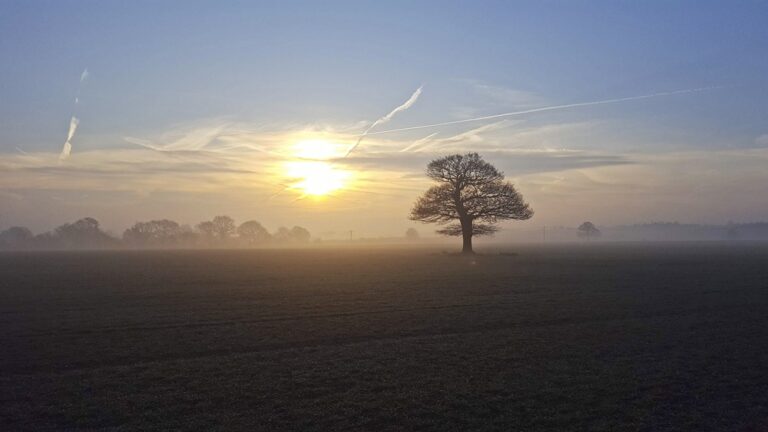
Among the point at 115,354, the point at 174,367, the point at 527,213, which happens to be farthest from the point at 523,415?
the point at 527,213

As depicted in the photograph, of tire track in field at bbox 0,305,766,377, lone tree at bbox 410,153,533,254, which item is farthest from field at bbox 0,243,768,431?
lone tree at bbox 410,153,533,254

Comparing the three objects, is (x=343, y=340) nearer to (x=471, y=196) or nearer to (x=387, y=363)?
(x=387, y=363)

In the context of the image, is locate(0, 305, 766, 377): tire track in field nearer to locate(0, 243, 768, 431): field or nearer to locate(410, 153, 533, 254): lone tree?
locate(0, 243, 768, 431): field

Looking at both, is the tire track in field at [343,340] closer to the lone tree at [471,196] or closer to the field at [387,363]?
the field at [387,363]

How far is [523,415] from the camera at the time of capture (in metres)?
8.93

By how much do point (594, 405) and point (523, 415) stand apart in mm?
1389

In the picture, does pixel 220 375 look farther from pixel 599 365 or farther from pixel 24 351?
pixel 599 365

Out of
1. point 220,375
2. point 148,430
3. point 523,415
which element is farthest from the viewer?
point 220,375

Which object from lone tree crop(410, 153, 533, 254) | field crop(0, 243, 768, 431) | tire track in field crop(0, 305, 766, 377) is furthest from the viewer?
lone tree crop(410, 153, 533, 254)

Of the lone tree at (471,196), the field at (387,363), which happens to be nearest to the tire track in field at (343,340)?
the field at (387,363)

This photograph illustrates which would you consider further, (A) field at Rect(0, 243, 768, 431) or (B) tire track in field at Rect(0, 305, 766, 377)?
(B) tire track in field at Rect(0, 305, 766, 377)

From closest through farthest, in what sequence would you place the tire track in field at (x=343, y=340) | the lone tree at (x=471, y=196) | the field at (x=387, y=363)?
the field at (x=387, y=363)
the tire track in field at (x=343, y=340)
the lone tree at (x=471, y=196)

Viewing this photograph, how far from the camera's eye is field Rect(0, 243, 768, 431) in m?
8.95

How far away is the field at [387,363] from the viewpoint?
8.95 m
